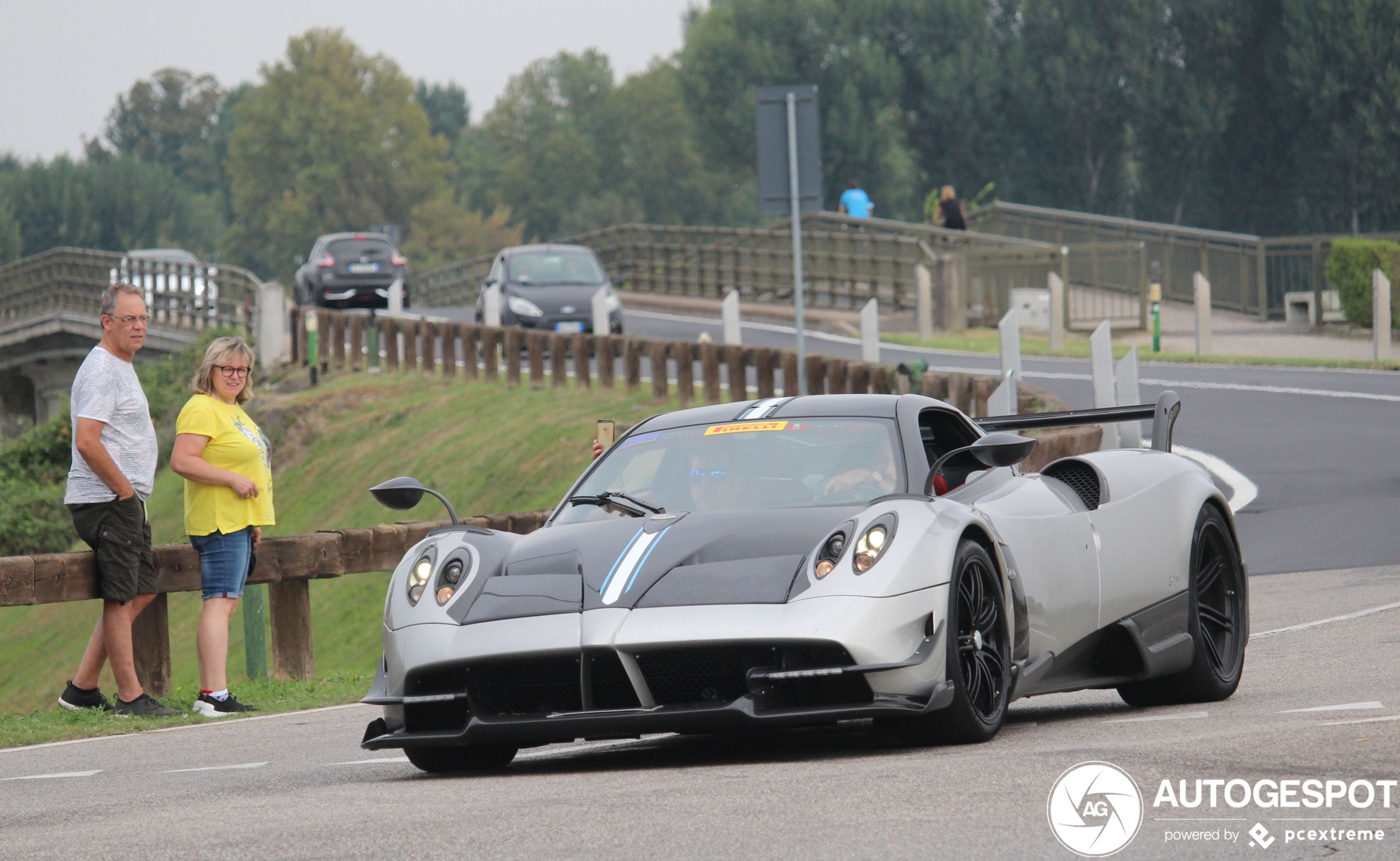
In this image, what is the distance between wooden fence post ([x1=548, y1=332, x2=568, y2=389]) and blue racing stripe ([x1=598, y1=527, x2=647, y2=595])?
1924 cm

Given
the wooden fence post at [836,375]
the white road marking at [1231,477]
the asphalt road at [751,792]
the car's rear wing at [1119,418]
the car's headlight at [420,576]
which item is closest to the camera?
the asphalt road at [751,792]

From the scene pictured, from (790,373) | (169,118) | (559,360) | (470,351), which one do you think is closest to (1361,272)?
(559,360)

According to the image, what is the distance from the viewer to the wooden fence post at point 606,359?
24062 millimetres

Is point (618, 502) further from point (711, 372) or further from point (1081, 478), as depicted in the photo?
point (711, 372)

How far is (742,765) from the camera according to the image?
5.88 metres

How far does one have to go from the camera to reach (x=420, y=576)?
21.2 feet

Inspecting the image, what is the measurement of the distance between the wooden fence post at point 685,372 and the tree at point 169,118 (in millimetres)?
137592

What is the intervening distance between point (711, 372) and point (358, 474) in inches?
247

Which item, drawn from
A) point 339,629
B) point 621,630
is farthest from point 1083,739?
point 339,629

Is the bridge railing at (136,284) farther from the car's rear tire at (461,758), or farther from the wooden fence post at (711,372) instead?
the car's rear tire at (461,758)

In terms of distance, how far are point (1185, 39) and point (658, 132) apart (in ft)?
179

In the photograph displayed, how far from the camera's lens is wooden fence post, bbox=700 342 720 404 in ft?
69.4

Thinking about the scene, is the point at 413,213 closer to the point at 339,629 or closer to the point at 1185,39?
the point at 1185,39

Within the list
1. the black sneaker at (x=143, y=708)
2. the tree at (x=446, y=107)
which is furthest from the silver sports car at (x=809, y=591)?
the tree at (x=446, y=107)
